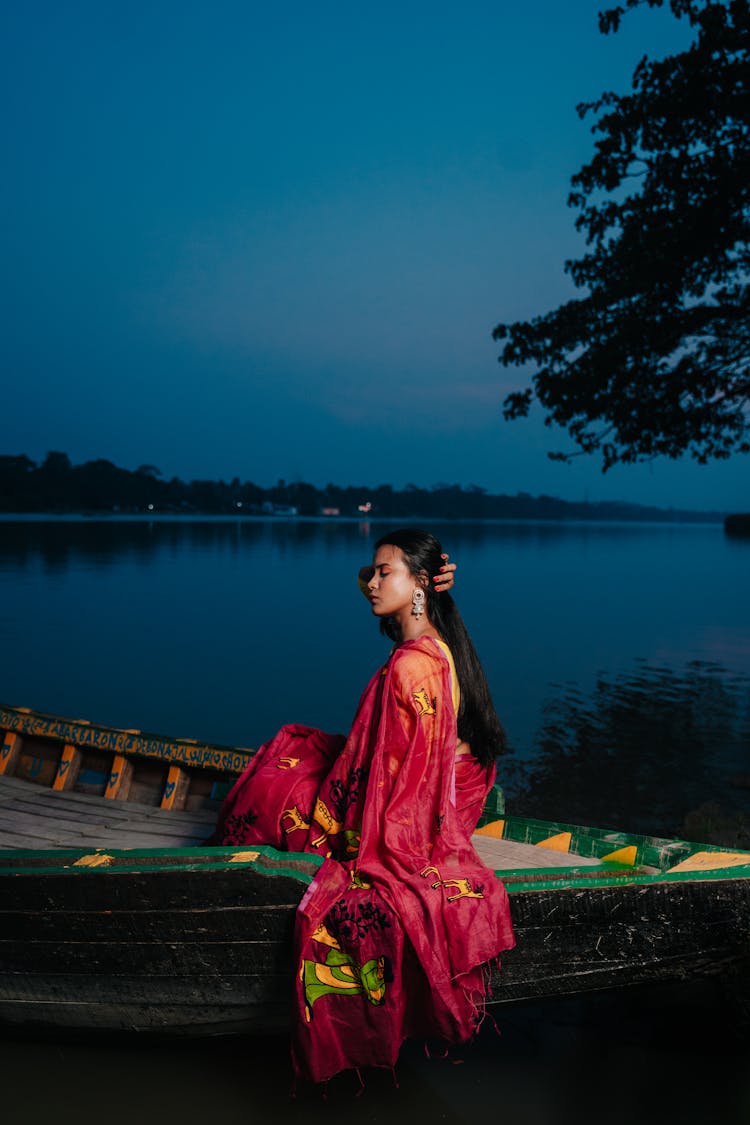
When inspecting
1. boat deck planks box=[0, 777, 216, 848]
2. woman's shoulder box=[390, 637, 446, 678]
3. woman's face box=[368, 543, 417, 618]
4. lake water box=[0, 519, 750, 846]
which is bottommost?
lake water box=[0, 519, 750, 846]

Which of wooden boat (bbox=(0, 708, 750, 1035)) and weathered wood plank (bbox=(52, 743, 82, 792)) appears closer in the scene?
wooden boat (bbox=(0, 708, 750, 1035))

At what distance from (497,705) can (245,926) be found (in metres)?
9.26

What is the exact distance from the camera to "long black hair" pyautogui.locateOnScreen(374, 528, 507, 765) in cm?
348

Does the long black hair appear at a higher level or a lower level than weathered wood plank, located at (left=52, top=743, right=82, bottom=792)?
higher

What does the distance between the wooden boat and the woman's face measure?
1.01m

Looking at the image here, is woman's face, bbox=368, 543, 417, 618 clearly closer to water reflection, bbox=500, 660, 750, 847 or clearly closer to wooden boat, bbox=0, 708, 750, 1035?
wooden boat, bbox=0, 708, 750, 1035

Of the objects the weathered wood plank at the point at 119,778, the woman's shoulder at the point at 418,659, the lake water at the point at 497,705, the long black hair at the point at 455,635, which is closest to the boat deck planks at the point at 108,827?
the weathered wood plank at the point at 119,778

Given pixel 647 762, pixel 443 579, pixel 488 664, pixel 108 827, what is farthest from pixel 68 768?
pixel 488 664

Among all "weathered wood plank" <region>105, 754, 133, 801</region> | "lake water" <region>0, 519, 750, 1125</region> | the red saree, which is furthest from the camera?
"weathered wood plank" <region>105, 754, 133, 801</region>

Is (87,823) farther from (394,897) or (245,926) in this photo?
(394,897)

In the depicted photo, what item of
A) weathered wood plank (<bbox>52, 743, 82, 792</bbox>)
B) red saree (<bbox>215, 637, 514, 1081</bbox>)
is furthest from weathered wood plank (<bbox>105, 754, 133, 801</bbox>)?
red saree (<bbox>215, 637, 514, 1081</bbox>)

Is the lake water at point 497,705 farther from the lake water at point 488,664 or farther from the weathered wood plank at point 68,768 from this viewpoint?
the weathered wood plank at point 68,768

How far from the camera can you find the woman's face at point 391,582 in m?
3.46

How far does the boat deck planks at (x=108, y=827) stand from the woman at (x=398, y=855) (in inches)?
28.0
